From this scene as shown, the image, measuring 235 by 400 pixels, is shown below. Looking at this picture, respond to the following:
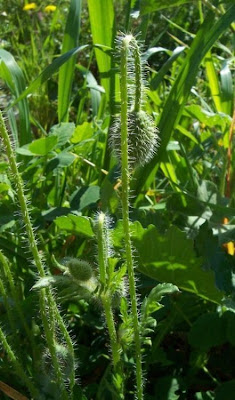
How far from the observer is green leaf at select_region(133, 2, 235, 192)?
1540 millimetres

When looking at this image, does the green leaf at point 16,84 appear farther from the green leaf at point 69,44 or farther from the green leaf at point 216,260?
the green leaf at point 216,260

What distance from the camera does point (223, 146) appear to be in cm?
175

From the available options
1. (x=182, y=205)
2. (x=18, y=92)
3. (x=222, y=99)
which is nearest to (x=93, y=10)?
(x=18, y=92)

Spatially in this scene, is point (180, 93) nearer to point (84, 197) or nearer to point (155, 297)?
point (84, 197)

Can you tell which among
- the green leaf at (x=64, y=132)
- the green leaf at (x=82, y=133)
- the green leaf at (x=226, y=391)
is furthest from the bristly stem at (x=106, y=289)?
the green leaf at (x=82, y=133)

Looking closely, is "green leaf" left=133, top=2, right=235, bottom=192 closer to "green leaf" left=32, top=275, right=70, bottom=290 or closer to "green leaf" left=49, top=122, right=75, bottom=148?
"green leaf" left=49, top=122, right=75, bottom=148

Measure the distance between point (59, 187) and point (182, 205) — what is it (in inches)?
15.0

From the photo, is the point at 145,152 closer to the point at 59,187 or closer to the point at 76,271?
the point at 76,271

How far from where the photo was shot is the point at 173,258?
117 centimetres

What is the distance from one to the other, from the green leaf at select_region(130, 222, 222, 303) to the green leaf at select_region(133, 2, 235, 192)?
0.44 m

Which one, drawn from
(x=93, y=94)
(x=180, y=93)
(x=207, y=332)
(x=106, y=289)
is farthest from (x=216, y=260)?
(x=93, y=94)

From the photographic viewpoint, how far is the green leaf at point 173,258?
1.16 m

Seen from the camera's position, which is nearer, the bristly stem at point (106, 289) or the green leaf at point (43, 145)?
the bristly stem at point (106, 289)

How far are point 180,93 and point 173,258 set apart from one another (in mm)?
577
